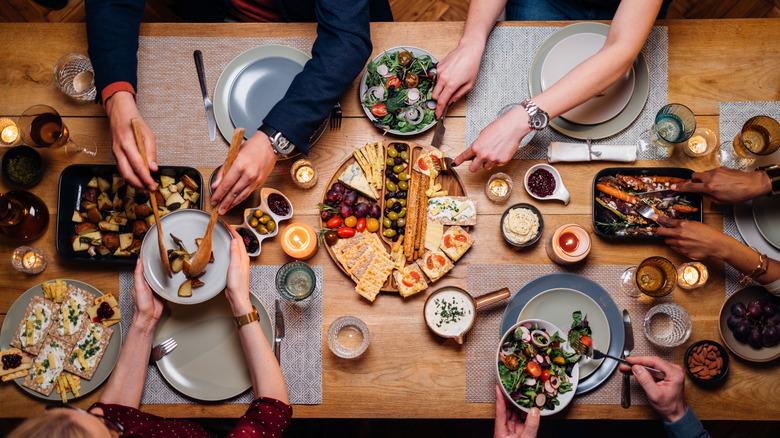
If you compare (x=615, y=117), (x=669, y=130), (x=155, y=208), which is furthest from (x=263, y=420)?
(x=669, y=130)

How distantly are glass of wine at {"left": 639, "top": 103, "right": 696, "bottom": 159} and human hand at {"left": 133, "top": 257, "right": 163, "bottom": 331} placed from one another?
78.1 inches

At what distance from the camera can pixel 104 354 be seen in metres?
2.03

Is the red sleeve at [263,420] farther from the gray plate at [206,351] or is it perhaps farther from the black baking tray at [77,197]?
the black baking tray at [77,197]

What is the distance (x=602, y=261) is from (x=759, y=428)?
6.81 feet

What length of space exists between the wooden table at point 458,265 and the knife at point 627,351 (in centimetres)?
6

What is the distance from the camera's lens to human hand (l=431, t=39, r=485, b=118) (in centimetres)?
206

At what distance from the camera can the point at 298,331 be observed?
2045mm

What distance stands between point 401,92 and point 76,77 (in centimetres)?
135

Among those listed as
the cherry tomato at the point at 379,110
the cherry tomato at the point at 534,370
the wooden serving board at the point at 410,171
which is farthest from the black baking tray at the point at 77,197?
the cherry tomato at the point at 534,370

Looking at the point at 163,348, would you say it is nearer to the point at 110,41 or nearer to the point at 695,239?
the point at 110,41

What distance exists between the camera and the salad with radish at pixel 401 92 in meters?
2.10

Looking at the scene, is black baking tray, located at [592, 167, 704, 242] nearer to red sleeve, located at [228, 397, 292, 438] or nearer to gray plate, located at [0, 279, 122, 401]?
red sleeve, located at [228, 397, 292, 438]

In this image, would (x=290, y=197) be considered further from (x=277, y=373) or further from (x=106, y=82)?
(x=106, y=82)

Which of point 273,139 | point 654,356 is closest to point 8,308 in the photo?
point 273,139
